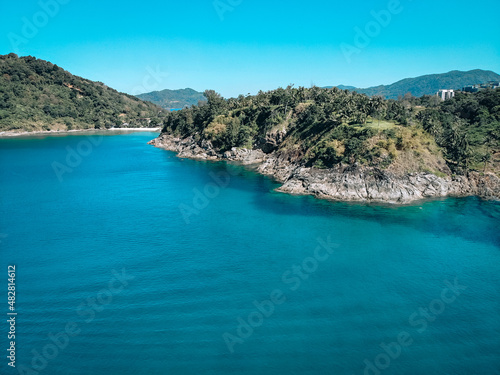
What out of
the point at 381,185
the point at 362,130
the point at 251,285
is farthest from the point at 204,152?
the point at 251,285

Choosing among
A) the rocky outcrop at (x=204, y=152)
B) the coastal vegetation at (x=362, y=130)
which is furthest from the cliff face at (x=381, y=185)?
the rocky outcrop at (x=204, y=152)

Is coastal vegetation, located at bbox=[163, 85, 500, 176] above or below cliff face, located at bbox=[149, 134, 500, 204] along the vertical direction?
above

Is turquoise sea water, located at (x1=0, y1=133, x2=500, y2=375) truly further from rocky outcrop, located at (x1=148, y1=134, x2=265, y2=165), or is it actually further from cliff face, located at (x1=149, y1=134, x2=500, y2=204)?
rocky outcrop, located at (x1=148, y1=134, x2=265, y2=165)

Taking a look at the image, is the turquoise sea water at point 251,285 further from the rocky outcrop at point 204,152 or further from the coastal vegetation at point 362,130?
the rocky outcrop at point 204,152

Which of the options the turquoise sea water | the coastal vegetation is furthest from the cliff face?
the turquoise sea water

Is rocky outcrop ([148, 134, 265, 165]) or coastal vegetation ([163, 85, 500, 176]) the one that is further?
rocky outcrop ([148, 134, 265, 165])

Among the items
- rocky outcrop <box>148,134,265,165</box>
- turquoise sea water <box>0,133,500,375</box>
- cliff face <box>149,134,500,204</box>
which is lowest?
turquoise sea water <box>0,133,500,375</box>

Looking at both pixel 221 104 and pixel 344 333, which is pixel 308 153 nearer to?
pixel 344 333

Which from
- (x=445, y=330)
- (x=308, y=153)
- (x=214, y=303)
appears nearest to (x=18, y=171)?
(x=308, y=153)

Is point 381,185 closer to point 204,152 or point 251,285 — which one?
point 251,285
